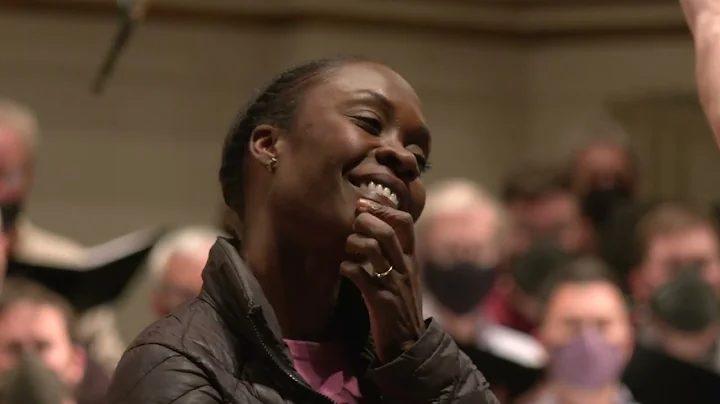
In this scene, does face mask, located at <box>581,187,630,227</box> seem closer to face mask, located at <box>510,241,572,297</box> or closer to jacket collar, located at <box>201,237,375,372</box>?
face mask, located at <box>510,241,572,297</box>

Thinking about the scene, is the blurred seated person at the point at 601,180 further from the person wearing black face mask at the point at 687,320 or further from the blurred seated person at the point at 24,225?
the blurred seated person at the point at 24,225

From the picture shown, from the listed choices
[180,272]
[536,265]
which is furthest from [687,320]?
[180,272]

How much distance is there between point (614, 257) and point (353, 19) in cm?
185

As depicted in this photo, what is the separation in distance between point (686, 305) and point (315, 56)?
214cm

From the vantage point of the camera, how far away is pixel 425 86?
530 centimetres

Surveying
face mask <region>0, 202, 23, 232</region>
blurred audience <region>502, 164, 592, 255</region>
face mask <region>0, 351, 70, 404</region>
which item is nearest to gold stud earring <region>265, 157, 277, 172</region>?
face mask <region>0, 351, 70, 404</region>

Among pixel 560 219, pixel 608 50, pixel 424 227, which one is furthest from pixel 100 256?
pixel 608 50

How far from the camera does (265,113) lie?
1.45 meters

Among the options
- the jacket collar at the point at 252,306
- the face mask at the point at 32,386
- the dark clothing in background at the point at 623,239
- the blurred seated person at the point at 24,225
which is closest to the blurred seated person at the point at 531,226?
the dark clothing in background at the point at 623,239

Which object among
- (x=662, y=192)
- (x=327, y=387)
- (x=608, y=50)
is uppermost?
(x=327, y=387)

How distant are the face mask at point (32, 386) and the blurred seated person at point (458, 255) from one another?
1.33m

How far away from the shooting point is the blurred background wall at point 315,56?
16.3ft

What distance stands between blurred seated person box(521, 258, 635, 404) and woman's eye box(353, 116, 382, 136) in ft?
5.38

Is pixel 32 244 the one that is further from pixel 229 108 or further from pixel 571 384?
pixel 229 108
